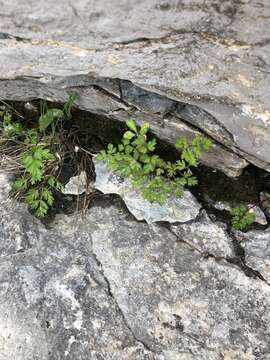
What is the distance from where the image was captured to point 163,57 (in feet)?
6.78

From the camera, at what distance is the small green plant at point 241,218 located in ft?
9.05

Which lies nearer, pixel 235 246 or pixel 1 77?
pixel 1 77

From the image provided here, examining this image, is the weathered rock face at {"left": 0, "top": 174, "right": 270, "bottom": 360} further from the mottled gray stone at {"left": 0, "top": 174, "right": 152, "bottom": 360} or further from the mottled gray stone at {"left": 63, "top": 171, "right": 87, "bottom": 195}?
the mottled gray stone at {"left": 63, "top": 171, "right": 87, "bottom": 195}

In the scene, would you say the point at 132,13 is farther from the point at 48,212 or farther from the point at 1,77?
the point at 48,212

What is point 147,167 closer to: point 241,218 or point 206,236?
point 206,236

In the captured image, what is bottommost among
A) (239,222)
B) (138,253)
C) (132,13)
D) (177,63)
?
(138,253)

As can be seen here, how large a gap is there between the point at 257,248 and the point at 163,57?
53.8 inches

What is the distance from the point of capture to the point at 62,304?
260 centimetres

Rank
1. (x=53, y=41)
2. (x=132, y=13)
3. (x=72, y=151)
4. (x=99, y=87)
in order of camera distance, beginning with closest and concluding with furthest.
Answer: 1. (x=132, y=13)
2. (x=53, y=41)
3. (x=99, y=87)
4. (x=72, y=151)

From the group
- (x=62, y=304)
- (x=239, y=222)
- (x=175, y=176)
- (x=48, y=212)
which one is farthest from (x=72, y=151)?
(x=239, y=222)

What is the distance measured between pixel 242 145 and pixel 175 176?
1.87 ft

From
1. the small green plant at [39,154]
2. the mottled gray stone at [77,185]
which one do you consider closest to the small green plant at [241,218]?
the mottled gray stone at [77,185]

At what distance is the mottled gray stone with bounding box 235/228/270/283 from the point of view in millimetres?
2656

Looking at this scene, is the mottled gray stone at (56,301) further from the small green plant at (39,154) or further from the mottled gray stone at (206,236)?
the mottled gray stone at (206,236)
